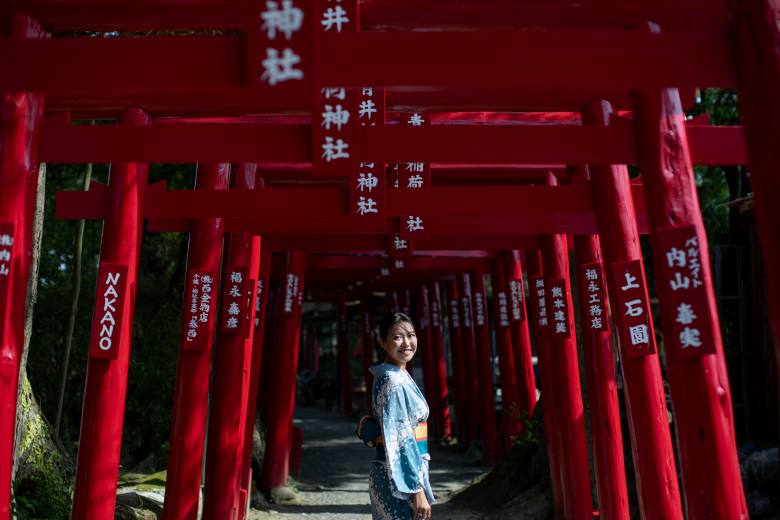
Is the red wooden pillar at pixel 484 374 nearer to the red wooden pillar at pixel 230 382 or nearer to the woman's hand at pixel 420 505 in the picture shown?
the red wooden pillar at pixel 230 382

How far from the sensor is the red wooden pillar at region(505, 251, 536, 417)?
38.8ft

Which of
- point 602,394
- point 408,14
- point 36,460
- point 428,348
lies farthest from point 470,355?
point 408,14

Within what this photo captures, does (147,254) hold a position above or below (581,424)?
above

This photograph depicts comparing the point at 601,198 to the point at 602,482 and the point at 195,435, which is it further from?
the point at 195,435

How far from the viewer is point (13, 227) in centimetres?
417

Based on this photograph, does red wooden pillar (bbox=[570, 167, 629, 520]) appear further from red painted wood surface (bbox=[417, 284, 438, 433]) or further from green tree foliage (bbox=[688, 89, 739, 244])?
red painted wood surface (bbox=[417, 284, 438, 433])

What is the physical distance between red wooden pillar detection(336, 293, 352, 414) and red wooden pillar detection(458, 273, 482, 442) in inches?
264

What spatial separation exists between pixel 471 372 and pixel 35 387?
7.94 metres

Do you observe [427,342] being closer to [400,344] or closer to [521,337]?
[521,337]

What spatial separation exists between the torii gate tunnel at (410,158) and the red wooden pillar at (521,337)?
10.4ft

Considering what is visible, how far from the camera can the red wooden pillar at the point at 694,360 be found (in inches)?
157

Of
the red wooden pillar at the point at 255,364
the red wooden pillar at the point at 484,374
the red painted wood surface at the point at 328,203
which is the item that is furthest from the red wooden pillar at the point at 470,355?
the red painted wood surface at the point at 328,203

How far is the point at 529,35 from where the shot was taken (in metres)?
3.91

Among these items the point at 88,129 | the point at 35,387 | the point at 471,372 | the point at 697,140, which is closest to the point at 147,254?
the point at 35,387
